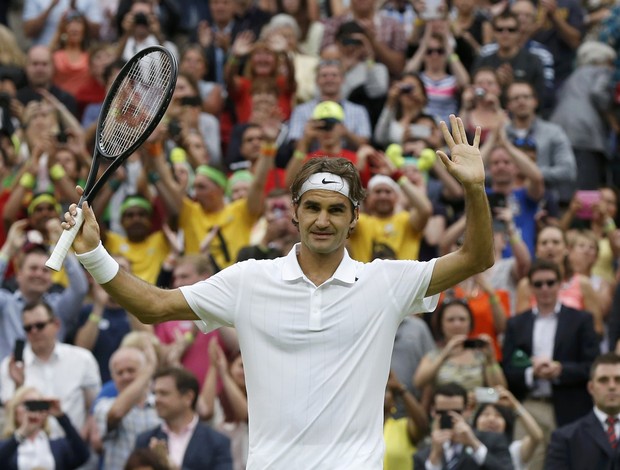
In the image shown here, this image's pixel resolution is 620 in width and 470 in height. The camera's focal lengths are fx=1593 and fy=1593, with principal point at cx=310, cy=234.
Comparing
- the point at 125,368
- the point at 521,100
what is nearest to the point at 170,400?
the point at 125,368

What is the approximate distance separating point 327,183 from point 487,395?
177 inches

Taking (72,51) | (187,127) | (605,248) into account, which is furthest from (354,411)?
(72,51)

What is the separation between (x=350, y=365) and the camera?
6.23 meters

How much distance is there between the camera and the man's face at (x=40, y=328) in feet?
37.6

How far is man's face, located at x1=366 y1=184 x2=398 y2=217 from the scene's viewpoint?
1298 cm

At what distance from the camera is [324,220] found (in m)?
6.24

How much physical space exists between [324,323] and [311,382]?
24 cm

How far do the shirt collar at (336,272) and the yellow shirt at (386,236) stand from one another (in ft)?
20.5

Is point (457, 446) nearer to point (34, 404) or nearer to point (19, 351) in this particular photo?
point (34, 404)

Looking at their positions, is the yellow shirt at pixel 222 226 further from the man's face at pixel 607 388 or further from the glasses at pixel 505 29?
the glasses at pixel 505 29

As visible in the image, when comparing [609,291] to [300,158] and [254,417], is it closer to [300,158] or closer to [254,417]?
[300,158]

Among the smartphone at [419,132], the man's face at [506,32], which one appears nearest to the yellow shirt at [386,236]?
the smartphone at [419,132]

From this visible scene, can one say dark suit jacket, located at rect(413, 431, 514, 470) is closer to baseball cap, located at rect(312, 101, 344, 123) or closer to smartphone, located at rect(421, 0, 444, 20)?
baseball cap, located at rect(312, 101, 344, 123)

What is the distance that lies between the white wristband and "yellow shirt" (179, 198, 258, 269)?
6.59 metres
